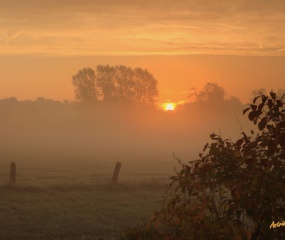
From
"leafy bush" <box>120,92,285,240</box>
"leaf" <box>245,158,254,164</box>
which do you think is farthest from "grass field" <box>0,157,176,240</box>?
"leaf" <box>245,158,254,164</box>

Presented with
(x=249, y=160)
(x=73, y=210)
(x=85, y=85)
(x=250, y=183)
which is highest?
(x=85, y=85)

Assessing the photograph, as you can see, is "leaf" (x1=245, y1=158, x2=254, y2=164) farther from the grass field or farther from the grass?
the grass

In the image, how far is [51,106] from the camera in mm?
190625

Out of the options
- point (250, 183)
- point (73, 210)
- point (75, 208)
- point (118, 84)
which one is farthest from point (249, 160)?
point (118, 84)

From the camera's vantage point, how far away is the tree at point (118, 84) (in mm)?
111562

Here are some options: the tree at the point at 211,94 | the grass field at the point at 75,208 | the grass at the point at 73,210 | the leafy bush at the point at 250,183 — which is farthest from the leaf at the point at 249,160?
the tree at the point at 211,94

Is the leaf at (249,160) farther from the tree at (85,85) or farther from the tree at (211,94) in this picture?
the tree at (211,94)

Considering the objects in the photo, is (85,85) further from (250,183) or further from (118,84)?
(250,183)

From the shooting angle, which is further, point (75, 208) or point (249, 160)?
point (75, 208)

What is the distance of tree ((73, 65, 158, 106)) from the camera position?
111562mm

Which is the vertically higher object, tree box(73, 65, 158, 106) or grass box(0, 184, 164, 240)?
tree box(73, 65, 158, 106)

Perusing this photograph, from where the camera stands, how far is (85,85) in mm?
112812

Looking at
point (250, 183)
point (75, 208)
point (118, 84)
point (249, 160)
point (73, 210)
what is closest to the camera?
point (249, 160)

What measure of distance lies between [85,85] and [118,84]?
870cm
